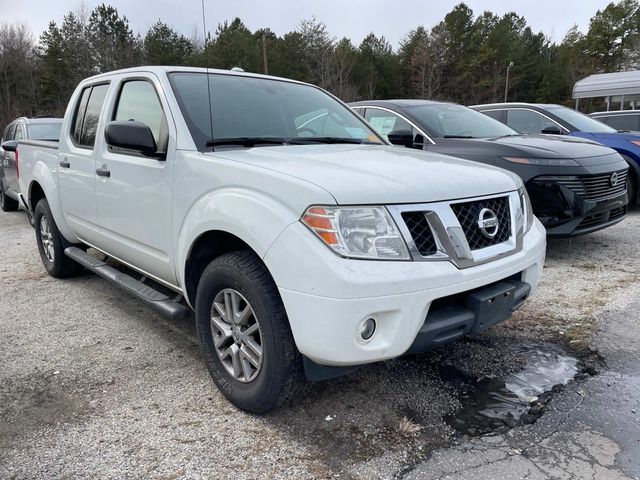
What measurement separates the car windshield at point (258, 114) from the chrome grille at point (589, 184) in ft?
7.50

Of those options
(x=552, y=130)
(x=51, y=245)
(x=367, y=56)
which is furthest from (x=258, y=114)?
(x=367, y=56)

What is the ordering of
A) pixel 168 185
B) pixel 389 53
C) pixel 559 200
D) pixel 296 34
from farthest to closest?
pixel 389 53 → pixel 296 34 → pixel 559 200 → pixel 168 185

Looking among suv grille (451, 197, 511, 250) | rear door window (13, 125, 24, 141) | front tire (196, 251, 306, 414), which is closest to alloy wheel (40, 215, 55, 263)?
front tire (196, 251, 306, 414)

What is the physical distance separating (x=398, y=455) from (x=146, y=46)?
134 ft

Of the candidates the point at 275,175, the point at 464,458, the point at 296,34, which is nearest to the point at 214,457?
the point at 464,458

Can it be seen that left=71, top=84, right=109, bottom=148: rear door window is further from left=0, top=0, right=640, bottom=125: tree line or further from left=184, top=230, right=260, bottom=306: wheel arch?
left=0, top=0, right=640, bottom=125: tree line

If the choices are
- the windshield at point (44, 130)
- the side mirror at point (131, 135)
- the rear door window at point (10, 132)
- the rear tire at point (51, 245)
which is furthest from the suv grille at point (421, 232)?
the rear door window at point (10, 132)

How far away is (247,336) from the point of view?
251 cm

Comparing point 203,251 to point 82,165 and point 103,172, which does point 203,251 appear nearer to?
point 103,172

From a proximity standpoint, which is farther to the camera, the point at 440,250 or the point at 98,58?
the point at 98,58

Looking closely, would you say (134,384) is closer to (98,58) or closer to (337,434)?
(337,434)

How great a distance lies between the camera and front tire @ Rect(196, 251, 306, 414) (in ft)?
7.52

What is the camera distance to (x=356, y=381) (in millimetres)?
2945

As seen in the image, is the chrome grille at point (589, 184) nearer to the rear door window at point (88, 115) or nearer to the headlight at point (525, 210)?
the headlight at point (525, 210)
